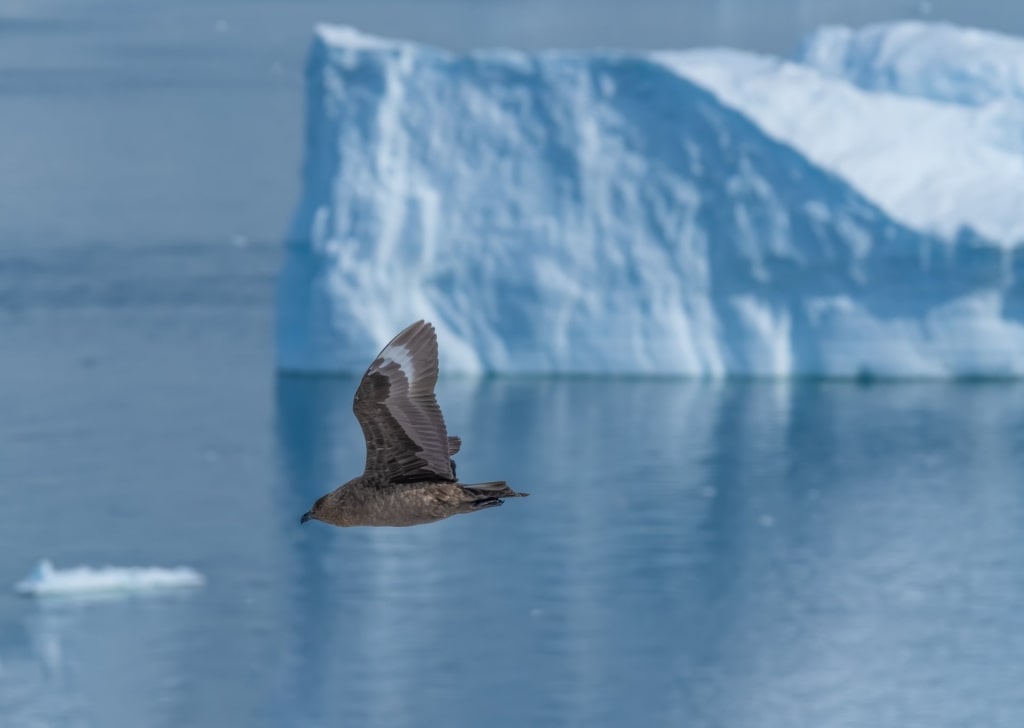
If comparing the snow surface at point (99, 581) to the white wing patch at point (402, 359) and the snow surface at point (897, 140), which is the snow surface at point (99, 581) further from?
the white wing patch at point (402, 359)

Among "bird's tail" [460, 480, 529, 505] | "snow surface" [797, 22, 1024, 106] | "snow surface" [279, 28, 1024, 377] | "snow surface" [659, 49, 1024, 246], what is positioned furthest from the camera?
"snow surface" [797, 22, 1024, 106]

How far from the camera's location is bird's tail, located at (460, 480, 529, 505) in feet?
14.1

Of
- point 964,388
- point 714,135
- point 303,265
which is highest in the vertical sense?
point 714,135

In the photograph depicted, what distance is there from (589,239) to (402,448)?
20650 millimetres

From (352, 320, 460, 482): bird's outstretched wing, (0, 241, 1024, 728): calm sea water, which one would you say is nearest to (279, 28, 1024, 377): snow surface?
(0, 241, 1024, 728): calm sea water

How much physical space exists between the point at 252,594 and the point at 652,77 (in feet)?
32.4

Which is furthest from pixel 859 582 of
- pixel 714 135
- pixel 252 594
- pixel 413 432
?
pixel 413 432

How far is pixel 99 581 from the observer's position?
18.5 m

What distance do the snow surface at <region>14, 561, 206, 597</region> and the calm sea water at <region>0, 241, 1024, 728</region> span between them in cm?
24

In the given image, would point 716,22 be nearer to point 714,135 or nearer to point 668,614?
point 714,135

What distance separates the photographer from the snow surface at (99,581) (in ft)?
59.8

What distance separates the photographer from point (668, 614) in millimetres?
17703

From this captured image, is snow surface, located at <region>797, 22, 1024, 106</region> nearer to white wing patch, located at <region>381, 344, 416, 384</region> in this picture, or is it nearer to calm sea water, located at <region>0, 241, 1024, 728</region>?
calm sea water, located at <region>0, 241, 1024, 728</region>

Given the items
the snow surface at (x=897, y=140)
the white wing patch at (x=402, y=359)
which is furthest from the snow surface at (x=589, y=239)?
the white wing patch at (x=402, y=359)
